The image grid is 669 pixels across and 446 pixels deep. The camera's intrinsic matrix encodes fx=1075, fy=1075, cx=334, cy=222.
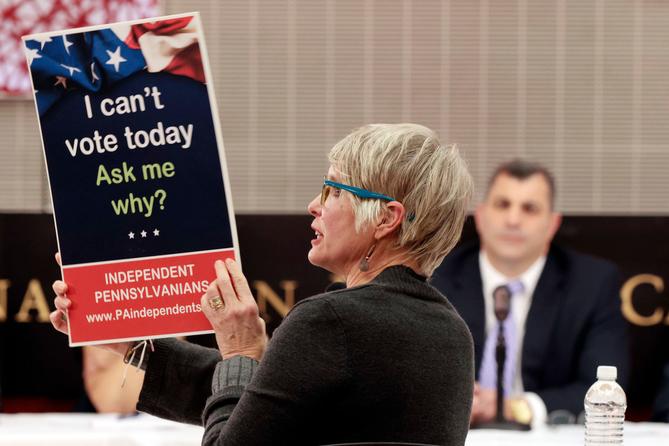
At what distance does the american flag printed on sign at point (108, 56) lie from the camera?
180 cm

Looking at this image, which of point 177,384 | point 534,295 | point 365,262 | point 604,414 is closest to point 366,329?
point 365,262

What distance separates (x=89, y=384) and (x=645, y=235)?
9.08ft

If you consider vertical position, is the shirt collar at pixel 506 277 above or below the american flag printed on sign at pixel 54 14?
below

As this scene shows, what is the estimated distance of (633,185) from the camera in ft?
20.0

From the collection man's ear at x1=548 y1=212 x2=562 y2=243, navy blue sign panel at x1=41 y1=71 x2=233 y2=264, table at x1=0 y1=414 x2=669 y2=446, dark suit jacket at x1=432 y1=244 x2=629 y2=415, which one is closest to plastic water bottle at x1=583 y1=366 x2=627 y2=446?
navy blue sign panel at x1=41 y1=71 x2=233 y2=264

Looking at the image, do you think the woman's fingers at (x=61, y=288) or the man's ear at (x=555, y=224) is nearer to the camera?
the woman's fingers at (x=61, y=288)

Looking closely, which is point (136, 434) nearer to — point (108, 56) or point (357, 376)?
point (108, 56)

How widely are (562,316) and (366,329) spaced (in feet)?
12.4

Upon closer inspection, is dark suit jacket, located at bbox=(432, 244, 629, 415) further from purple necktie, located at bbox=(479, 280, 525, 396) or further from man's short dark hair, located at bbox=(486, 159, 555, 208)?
man's short dark hair, located at bbox=(486, 159, 555, 208)

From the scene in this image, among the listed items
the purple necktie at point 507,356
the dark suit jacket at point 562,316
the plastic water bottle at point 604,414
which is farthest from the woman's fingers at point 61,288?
the dark suit jacket at point 562,316

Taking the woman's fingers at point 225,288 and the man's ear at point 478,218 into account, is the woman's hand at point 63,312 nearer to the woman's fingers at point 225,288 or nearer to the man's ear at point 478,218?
the woman's fingers at point 225,288

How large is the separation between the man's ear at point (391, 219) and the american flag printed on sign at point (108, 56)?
43 centimetres

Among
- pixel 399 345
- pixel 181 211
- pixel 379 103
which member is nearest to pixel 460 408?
pixel 399 345

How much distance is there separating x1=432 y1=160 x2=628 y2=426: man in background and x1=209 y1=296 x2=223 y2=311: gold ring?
3.28m
